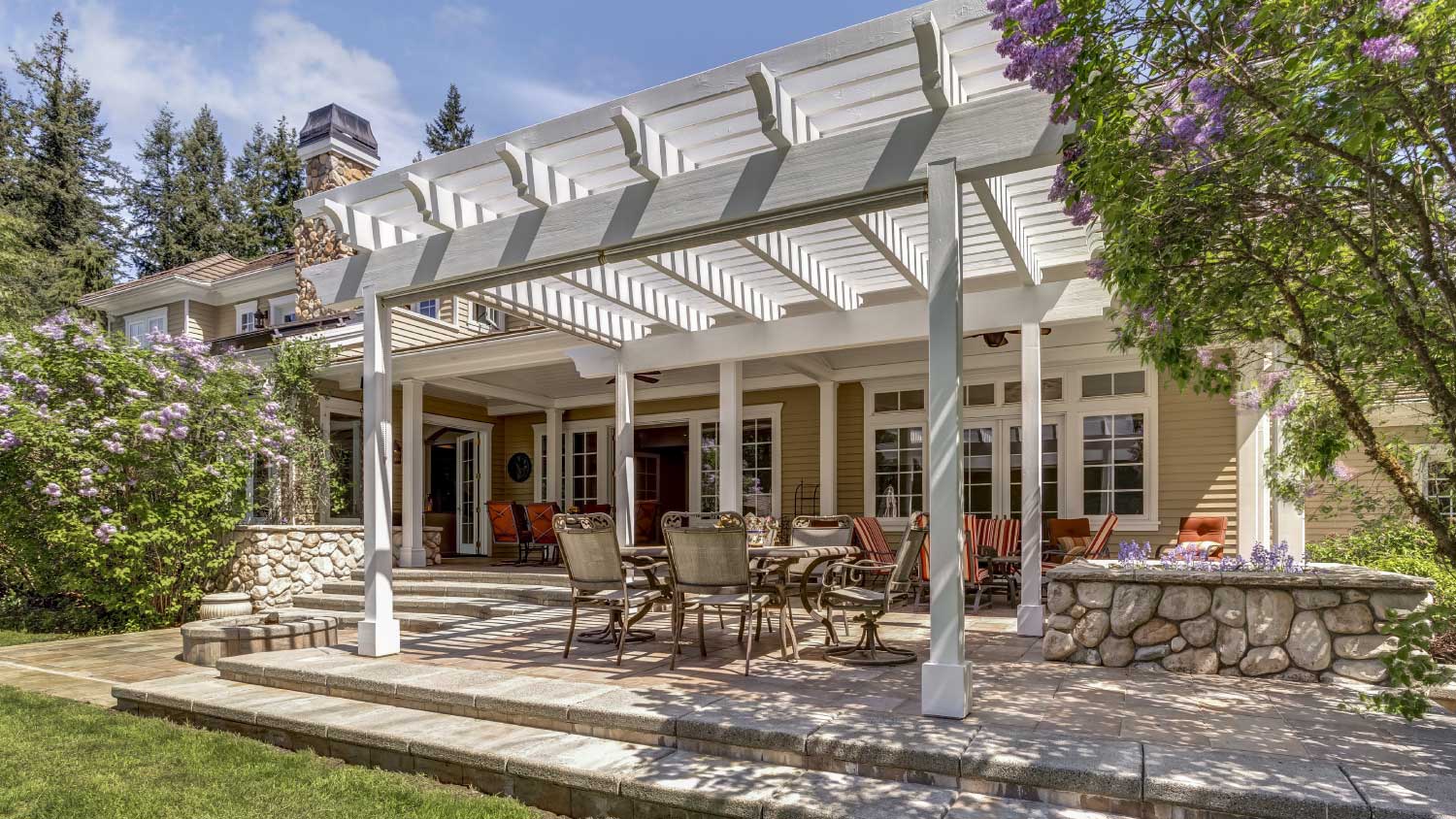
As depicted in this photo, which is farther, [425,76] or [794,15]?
[425,76]

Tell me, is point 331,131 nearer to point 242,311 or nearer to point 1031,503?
point 242,311

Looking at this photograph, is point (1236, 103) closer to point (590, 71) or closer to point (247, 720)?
point (247, 720)

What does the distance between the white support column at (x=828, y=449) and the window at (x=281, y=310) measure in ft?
31.7

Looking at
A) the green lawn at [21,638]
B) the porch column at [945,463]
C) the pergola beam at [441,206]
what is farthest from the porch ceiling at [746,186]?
the green lawn at [21,638]

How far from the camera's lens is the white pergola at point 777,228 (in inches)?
150

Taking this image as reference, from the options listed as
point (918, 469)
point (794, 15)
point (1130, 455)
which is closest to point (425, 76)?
point (794, 15)

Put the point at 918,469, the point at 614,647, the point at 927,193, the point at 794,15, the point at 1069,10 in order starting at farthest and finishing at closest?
1. the point at 794,15
2. the point at 918,469
3. the point at 614,647
4. the point at 927,193
5. the point at 1069,10

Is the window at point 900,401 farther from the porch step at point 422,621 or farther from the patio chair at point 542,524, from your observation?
the porch step at point 422,621

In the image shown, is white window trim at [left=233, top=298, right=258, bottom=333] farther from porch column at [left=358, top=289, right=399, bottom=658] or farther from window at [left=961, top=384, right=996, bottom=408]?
window at [left=961, top=384, right=996, bottom=408]

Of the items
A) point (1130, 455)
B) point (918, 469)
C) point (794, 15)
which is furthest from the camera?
point (794, 15)

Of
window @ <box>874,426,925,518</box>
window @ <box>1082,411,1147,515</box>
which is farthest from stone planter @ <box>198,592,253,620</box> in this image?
window @ <box>1082,411,1147,515</box>

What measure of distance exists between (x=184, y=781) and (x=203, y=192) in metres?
27.7

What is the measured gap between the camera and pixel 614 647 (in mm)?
5707

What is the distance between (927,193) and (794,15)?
896cm
